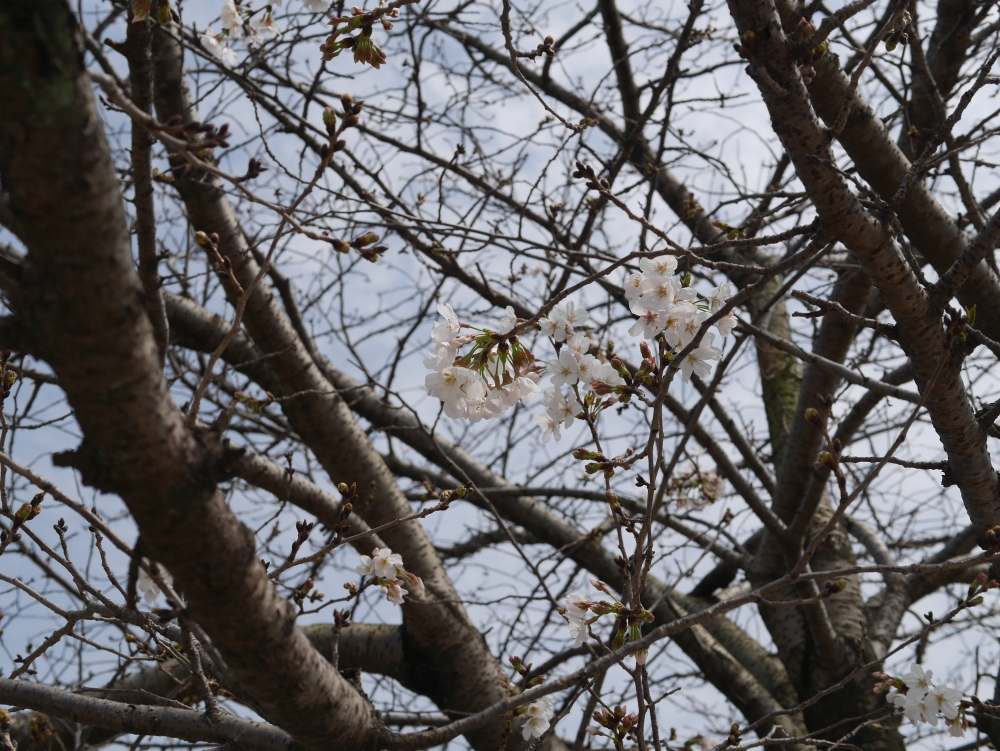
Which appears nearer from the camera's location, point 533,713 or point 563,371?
point 563,371

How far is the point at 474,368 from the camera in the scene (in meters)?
1.58

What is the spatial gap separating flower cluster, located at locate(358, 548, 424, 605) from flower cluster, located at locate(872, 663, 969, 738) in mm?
1354

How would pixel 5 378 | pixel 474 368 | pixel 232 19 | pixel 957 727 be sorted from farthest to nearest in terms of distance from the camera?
pixel 232 19, pixel 957 727, pixel 5 378, pixel 474 368

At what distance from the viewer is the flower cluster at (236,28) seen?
8.93 ft

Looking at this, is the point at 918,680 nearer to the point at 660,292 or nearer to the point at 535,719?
the point at 535,719

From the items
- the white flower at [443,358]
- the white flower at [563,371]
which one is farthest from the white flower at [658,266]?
the white flower at [443,358]

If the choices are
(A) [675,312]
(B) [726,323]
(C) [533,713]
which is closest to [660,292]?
(A) [675,312]

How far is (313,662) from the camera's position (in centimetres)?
108

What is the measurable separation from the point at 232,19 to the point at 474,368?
6.56ft

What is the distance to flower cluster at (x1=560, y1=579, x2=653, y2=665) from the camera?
1.48 m

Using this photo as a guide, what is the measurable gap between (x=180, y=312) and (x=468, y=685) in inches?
74.4

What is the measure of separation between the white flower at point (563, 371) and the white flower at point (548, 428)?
0.16 metres

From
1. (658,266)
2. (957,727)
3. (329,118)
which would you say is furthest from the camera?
(957,727)

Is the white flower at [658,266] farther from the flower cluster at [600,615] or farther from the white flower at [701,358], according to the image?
the flower cluster at [600,615]
